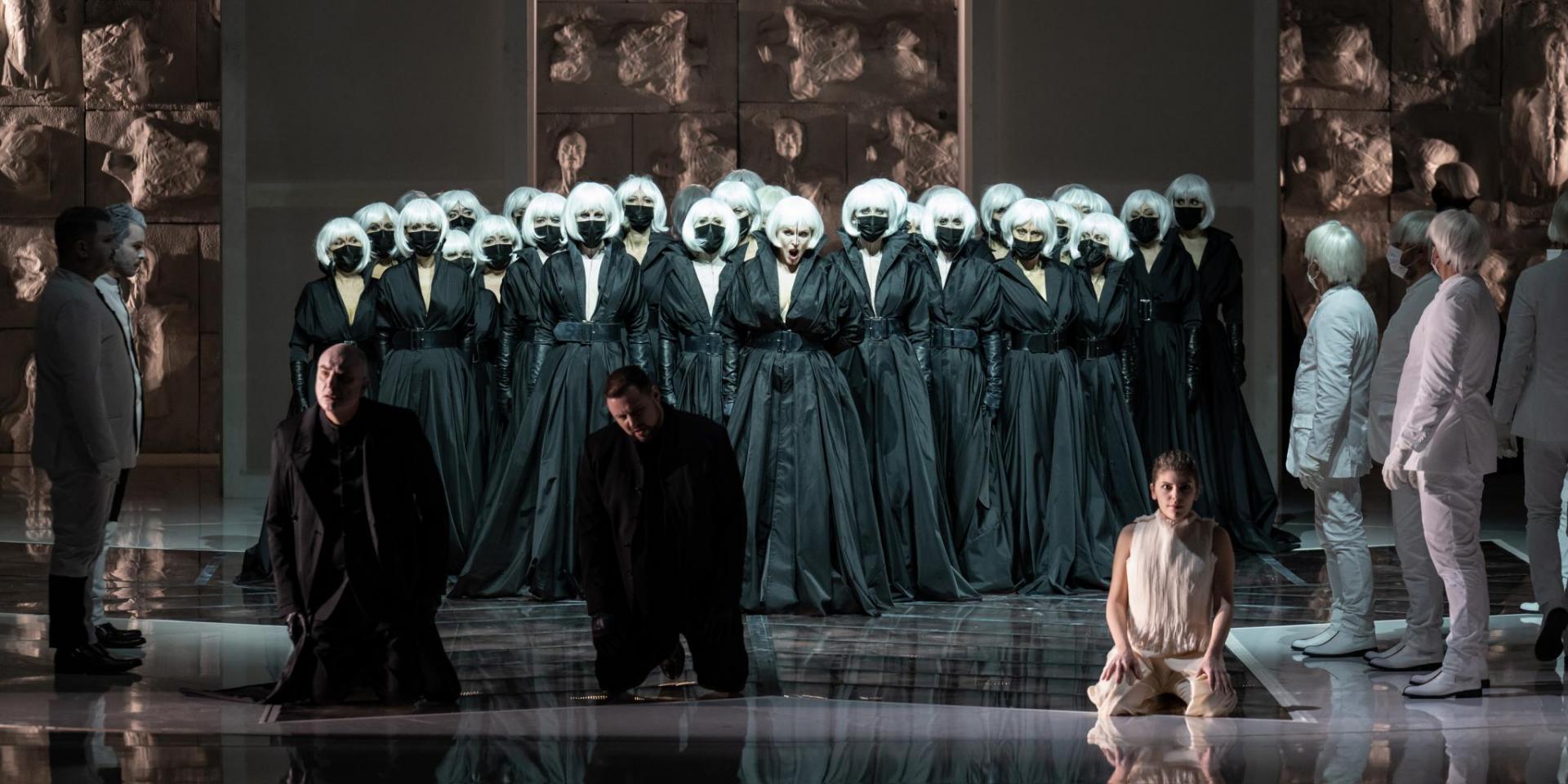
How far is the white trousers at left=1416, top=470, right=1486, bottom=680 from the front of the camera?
18.4 feet

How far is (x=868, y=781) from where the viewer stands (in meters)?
4.79

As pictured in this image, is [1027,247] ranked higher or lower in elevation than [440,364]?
higher

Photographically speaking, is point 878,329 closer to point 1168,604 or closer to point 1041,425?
point 1041,425

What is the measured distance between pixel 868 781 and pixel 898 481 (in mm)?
3306

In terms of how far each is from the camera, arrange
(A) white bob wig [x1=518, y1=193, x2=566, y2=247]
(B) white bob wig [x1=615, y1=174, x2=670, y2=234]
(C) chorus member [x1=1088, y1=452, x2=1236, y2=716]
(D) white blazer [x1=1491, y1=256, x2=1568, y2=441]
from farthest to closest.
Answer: (A) white bob wig [x1=518, y1=193, x2=566, y2=247] < (B) white bob wig [x1=615, y1=174, x2=670, y2=234] < (D) white blazer [x1=1491, y1=256, x2=1568, y2=441] < (C) chorus member [x1=1088, y1=452, x2=1236, y2=716]

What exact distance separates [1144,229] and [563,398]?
2.93m

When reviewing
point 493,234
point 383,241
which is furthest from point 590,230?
point 383,241

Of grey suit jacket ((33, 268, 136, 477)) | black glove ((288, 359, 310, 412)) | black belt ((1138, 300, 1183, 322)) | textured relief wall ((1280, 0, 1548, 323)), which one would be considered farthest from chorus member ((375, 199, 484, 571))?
textured relief wall ((1280, 0, 1548, 323))

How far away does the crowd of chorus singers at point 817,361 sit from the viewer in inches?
304

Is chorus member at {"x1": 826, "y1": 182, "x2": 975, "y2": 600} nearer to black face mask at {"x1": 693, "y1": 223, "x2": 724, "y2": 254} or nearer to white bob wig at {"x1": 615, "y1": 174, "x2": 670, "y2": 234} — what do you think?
black face mask at {"x1": 693, "y1": 223, "x2": 724, "y2": 254}

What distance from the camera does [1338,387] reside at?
639 cm

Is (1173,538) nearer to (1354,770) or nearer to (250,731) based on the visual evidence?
(1354,770)

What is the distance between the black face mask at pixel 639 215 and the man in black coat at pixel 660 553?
263cm

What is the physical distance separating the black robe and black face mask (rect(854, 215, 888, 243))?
283 centimetres
